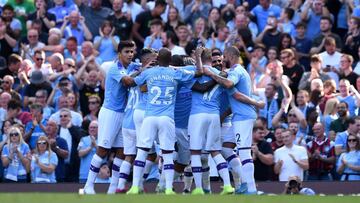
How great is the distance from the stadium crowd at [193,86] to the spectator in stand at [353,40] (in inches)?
1.0

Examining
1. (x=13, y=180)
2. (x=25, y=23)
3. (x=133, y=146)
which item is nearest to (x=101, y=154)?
(x=133, y=146)

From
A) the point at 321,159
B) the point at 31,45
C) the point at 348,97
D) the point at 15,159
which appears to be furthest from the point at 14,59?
the point at 321,159

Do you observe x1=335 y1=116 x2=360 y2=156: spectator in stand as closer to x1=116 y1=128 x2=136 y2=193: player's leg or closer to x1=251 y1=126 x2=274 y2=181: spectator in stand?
x1=251 y1=126 x2=274 y2=181: spectator in stand

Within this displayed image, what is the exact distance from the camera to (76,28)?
32.1 metres

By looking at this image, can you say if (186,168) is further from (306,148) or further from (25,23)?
(25,23)

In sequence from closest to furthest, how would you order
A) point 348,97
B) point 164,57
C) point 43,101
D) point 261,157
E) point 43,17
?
point 164,57 < point 261,157 < point 348,97 < point 43,101 < point 43,17

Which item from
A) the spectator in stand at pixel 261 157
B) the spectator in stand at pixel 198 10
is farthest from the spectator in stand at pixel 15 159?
the spectator in stand at pixel 198 10

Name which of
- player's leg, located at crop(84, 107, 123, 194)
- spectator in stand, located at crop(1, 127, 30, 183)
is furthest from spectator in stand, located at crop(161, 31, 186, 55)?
player's leg, located at crop(84, 107, 123, 194)

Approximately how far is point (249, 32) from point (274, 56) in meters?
1.54

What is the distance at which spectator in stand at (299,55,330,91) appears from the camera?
1137 inches

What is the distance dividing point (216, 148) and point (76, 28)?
9.96 m

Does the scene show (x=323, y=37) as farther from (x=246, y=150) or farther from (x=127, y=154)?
(x=127, y=154)

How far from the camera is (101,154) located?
23.3 metres

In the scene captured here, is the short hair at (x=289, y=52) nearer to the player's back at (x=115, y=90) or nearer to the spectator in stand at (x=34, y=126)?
the spectator in stand at (x=34, y=126)
